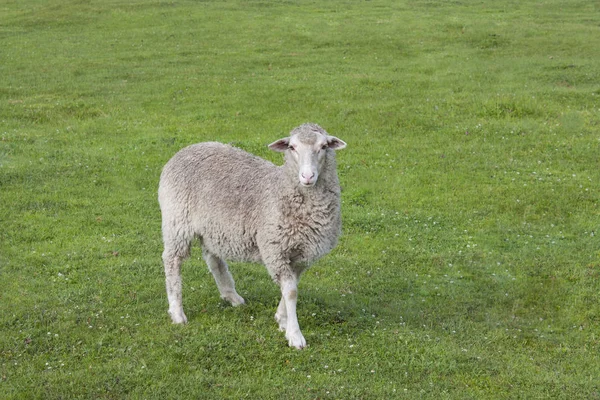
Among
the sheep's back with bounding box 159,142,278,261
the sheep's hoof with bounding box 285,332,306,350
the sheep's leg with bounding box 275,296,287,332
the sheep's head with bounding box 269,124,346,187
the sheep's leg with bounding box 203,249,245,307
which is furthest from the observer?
the sheep's leg with bounding box 203,249,245,307

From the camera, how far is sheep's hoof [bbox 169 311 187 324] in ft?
31.1

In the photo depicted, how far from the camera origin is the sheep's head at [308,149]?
839 cm

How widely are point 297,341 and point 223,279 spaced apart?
1.83 m

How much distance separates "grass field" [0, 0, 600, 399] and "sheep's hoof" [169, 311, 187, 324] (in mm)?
139

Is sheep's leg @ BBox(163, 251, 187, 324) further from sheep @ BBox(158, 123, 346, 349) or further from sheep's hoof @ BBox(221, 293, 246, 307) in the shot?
sheep's hoof @ BBox(221, 293, 246, 307)

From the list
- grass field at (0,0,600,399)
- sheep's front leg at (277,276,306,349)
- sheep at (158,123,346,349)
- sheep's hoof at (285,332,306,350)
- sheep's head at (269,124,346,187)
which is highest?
sheep's head at (269,124,346,187)

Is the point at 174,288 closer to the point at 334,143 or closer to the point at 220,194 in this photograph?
the point at 220,194

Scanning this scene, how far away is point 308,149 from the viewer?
8484 mm

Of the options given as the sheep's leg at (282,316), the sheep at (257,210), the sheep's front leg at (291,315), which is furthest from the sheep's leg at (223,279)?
the sheep's front leg at (291,315)

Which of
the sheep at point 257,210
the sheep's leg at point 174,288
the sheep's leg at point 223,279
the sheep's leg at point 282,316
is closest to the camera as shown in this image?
the sheep at point 257,210

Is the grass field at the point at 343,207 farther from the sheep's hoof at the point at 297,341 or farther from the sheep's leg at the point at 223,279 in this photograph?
the sheep's leg at the point at 223,279

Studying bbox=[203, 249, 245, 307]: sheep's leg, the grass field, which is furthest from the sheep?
the grass field

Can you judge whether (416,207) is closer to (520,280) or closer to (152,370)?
(520,280)

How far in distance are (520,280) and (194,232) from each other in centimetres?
535
